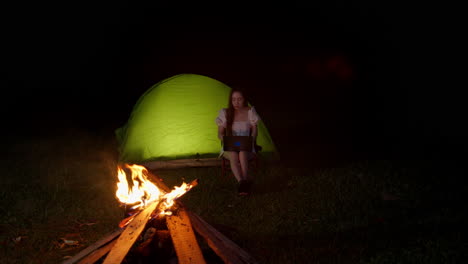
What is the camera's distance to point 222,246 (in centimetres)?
378

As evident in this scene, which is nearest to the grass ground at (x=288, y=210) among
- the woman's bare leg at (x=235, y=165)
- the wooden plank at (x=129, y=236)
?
the woman's bare leg at (x=235, y=165)

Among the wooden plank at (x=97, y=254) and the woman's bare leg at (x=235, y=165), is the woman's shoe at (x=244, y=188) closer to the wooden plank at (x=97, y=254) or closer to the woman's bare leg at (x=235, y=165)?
the woman's bare leg at (x=235, y=165)

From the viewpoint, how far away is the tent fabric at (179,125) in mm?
8070

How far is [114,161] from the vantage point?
342 inches

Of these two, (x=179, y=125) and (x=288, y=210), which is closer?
(x=288, y=210)

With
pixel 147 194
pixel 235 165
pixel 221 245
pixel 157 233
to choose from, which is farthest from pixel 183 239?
pixel 235 165

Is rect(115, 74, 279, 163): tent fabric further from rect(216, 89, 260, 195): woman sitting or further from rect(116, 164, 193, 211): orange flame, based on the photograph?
rect(116, 164, 193, 211): orange flame

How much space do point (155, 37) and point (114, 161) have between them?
32.2 meters

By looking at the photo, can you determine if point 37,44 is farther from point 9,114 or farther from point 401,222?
point 401,222

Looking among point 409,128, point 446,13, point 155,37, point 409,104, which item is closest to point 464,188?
point 409,128

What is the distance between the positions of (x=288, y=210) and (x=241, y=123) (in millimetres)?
1911

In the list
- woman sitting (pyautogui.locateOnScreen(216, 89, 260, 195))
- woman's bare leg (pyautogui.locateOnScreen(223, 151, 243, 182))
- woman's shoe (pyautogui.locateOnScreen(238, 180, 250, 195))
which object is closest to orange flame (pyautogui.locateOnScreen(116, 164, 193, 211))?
woman's shoe (pyautogui.locateOnScreen(238, 180, 250, 195))

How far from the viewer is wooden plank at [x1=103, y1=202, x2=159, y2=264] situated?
3452mm

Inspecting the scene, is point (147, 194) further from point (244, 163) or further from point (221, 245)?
point (244, 163)
